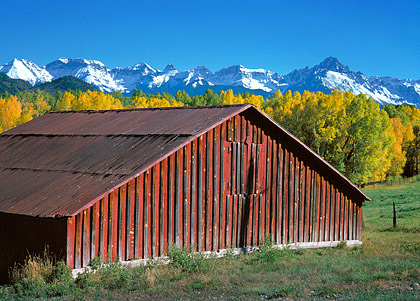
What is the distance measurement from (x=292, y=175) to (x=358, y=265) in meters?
6.01

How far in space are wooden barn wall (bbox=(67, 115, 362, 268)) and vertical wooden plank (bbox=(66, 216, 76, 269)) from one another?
0.03 meters

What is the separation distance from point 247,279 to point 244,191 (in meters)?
6.06

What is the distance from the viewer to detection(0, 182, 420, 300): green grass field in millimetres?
11989

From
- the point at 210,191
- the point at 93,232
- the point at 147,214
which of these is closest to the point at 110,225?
the point at 93,232

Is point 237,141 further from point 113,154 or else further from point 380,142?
point 380,142

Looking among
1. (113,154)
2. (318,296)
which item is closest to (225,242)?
(113,154)

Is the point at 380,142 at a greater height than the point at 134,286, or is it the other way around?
the point at 380,142

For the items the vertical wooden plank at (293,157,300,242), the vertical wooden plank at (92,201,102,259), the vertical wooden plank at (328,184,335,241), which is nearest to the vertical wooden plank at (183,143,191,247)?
the vertical wooden plank at (92,201,102,259)

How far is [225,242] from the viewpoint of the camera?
61.7 ft

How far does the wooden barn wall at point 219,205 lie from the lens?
1553cm

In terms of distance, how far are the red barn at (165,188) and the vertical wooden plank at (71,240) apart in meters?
0.03

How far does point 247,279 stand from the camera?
1370 centimetres

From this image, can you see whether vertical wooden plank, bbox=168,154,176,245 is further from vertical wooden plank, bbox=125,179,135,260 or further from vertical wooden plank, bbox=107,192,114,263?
vertical wooden plank, bbox=107,192,114,263

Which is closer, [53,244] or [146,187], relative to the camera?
[53,244]
